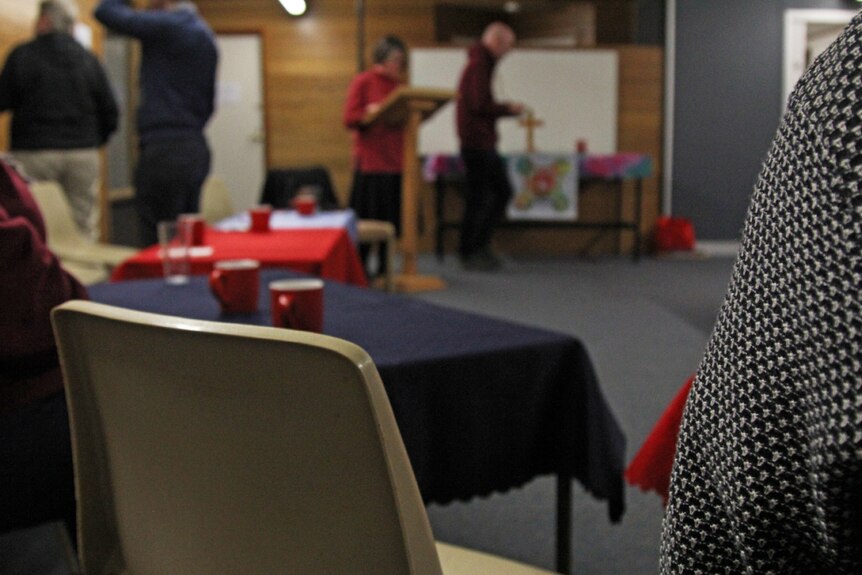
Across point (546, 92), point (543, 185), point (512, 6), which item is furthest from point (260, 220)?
point (512, 6)

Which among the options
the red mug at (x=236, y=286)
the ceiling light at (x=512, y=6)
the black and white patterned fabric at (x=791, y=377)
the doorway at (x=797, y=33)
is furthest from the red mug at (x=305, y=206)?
the doorway at (x=797, y=33)

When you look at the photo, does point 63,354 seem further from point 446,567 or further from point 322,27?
point 322,27

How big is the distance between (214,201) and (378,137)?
41.5 inches

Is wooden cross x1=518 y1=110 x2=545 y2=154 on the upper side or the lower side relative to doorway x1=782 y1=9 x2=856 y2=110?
lower

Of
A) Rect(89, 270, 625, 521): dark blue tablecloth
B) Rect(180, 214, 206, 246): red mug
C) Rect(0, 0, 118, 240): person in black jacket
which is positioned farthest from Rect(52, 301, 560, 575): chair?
Rect(0, 0, 118, 240): person in black jacket

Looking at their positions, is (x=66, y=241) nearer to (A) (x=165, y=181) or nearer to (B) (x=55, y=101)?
(A) (x=165, y=181)

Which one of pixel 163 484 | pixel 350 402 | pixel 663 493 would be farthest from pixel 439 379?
pixel 350 402

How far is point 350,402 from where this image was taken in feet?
2.15

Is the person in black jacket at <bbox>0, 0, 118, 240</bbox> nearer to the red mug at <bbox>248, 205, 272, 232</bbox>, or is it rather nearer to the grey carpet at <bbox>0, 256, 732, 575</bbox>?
the red mug at <bbox>248, 205, 272, 232</bbox>

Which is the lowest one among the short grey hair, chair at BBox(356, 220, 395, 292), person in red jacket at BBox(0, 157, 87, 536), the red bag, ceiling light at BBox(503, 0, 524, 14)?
the red bag

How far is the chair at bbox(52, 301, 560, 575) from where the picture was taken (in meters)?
0.67

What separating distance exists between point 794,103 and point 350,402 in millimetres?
343

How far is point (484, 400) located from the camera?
4.47 feet

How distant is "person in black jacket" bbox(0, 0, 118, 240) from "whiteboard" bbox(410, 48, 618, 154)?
3590 millimetres
